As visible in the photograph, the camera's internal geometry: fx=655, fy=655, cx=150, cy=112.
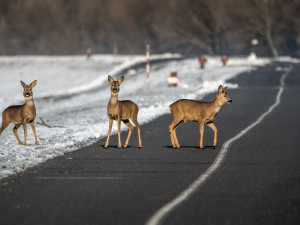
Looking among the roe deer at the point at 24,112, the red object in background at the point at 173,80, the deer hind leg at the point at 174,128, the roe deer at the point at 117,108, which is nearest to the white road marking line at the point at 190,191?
the deer hind leg at the point at 174,128

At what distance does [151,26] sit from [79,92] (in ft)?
233

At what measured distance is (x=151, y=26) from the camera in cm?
11681

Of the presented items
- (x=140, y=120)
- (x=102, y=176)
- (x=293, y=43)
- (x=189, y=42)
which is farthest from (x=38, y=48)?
(x=102, y=176)

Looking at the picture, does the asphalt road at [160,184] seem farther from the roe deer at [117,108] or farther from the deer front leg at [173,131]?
the roe deer at [117,108]

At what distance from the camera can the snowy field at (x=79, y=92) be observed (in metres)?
14.0

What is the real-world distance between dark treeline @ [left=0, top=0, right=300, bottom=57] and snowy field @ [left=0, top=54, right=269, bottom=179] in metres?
26.0

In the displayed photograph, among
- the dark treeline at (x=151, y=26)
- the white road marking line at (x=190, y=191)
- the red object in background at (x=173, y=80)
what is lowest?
the white road marking line at (x=190, y=191)

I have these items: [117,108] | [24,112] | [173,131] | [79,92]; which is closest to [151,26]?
[79,92]

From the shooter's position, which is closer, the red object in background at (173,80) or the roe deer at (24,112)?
the roe deer at (24,112)

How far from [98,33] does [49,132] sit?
355 feet

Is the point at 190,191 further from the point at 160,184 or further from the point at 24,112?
the point at 24,112

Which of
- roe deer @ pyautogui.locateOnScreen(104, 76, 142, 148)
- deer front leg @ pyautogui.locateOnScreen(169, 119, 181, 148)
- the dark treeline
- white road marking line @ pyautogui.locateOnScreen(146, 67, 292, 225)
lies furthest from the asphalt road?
the dark treeline

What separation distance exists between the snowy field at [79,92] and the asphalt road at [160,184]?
0.92 metres

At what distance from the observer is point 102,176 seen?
10.1m
